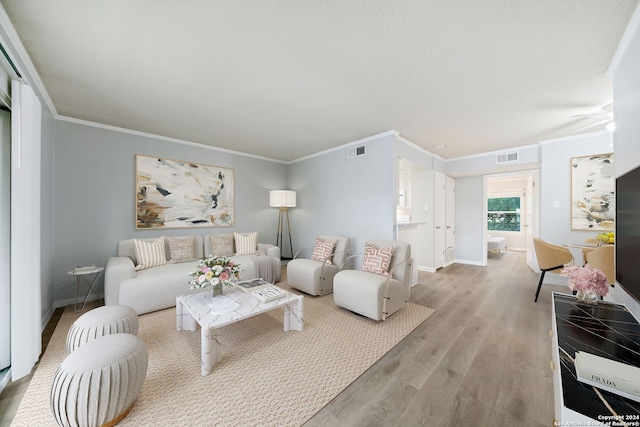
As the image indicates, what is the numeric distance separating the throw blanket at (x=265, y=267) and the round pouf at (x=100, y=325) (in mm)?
1980

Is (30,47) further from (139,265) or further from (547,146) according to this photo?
(547,146)

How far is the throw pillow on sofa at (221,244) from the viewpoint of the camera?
4.08 m

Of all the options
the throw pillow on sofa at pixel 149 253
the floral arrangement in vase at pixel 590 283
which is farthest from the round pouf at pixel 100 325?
the floral arrangement in vase at pixel 590 283

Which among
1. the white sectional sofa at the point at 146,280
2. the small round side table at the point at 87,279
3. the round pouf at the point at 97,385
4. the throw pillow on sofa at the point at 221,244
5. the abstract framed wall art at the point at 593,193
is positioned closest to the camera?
the round pouf at the point at 97,385

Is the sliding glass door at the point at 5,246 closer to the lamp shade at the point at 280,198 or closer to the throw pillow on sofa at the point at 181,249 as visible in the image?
the throw pillow on sofa at the point at 181,249

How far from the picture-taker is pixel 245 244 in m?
4.35

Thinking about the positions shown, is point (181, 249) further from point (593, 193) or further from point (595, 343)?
point (593, 193)

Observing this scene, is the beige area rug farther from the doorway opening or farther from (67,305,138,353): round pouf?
the doorway opening

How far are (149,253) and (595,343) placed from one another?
4.53 metres

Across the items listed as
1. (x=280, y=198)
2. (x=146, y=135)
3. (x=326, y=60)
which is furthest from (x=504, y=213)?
(x=146, y=135)

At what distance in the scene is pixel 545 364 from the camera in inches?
76.9

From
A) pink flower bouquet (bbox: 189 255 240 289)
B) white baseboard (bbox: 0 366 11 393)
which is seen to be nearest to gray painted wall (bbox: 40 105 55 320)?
white baseboard (bbox: 0 366 11 393)

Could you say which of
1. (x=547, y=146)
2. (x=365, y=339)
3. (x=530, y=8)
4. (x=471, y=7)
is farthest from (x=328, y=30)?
(x=547, y=146)

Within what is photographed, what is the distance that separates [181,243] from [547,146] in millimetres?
6485
